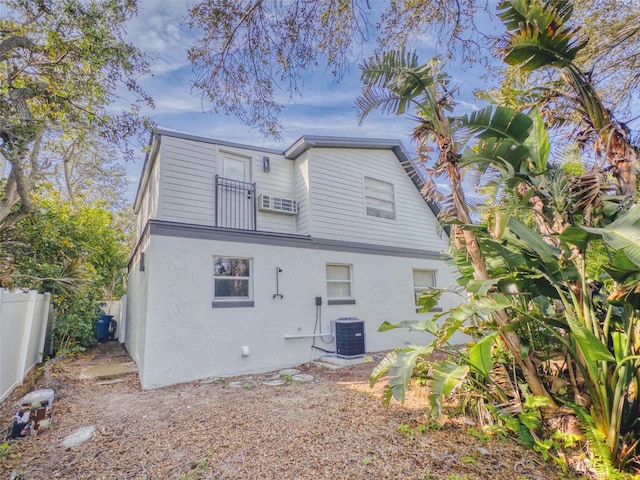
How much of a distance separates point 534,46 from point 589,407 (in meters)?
3.83

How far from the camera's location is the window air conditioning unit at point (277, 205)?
27.9 ft

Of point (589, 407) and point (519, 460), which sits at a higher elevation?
point (589, 407)

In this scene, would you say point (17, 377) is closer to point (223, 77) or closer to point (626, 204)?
point (223, 77)

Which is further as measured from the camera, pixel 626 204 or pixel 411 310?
pixel 411 310

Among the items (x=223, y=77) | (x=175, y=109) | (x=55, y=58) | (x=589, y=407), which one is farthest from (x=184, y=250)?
(x=589, y=407)

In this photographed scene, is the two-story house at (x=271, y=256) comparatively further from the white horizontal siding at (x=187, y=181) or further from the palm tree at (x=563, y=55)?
the palm tree at (x=563, y=55)

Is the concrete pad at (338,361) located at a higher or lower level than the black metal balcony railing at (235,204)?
lower

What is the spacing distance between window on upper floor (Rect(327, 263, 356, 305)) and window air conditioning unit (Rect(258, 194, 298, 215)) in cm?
186

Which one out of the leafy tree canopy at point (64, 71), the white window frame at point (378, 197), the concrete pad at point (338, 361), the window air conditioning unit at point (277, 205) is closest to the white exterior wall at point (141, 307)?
the leafy tree canopy at point (64, 71)

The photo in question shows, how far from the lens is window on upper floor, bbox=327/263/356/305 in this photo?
Result: 8.65 meters

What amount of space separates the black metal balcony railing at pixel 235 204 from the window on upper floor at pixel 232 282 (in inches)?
47.2

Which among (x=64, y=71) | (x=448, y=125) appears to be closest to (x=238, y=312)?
(x=448, y=125)

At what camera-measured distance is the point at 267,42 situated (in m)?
4.51

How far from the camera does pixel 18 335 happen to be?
5793 millimetres
